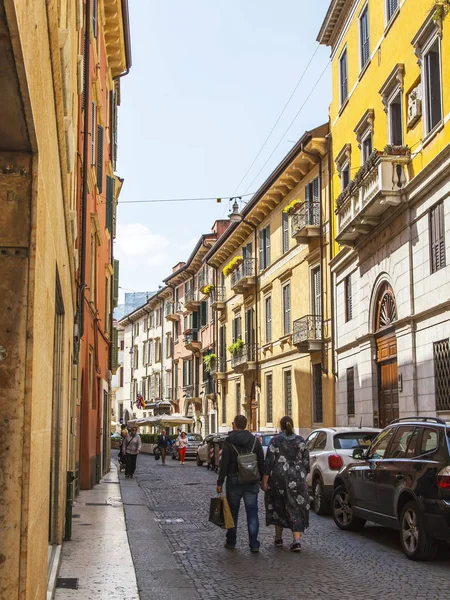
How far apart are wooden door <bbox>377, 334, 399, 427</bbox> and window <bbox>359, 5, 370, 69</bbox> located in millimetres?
8749

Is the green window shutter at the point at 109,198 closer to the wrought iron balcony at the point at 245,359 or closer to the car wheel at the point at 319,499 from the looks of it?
the wrought iron balcony at the point at 245,359

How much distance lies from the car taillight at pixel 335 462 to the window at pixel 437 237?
228 inches

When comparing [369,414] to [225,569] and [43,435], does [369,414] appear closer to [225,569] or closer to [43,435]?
[225,569]

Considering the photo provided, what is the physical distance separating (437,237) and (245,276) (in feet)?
69.2

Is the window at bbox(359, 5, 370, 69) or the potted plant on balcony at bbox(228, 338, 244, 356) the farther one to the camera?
the potted plant on balcony at bbox(228, 338, 244, 356)

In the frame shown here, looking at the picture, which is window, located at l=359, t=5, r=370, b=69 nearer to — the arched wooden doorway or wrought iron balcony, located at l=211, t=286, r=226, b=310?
the arched wooden doorway

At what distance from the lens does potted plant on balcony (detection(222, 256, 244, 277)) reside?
40.6 metres

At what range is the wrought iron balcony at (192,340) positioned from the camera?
5500 centimetres

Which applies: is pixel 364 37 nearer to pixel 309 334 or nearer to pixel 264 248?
pixel 309 334

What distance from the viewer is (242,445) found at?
10562 mm

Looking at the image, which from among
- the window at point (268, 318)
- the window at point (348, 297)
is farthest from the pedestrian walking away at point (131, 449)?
the window at point (268, 318)

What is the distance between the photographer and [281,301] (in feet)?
111

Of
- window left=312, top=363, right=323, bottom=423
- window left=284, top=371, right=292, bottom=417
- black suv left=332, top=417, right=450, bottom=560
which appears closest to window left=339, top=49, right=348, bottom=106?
window left=312, top=363, right=323, bottom=423

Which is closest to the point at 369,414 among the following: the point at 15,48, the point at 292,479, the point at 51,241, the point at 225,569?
the point at 292,479
